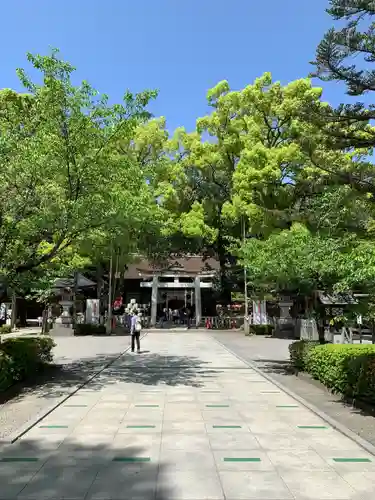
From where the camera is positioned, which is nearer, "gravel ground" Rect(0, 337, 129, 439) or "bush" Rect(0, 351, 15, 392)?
"gravel ground" Rect(0, 337, 129, 439)

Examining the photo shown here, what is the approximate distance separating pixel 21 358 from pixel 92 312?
20674 millimetres

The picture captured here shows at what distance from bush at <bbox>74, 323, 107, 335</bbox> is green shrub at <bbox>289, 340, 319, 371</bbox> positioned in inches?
691

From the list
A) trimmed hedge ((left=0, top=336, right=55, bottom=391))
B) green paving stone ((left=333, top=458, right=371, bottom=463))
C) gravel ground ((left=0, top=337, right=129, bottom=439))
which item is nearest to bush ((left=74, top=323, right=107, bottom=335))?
gravel ground ((left=0, top=337, right=129, bottom=439))

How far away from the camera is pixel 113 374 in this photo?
13023 millimetres

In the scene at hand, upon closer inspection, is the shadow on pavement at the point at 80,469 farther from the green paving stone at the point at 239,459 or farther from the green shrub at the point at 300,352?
the green shrub at the point at 300,352

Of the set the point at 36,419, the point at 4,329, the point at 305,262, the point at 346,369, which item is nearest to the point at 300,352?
the point at 305,262

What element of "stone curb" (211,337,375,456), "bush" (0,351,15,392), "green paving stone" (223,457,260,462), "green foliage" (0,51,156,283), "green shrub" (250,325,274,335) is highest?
"green foliage" (0,51,156,283)

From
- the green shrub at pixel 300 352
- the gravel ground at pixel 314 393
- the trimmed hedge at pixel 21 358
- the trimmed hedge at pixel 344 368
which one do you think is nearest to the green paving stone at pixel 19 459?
the trimmed hedge at pixel 21 358

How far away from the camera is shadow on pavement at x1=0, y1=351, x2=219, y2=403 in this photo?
10.7 m

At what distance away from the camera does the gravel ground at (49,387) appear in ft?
26.6

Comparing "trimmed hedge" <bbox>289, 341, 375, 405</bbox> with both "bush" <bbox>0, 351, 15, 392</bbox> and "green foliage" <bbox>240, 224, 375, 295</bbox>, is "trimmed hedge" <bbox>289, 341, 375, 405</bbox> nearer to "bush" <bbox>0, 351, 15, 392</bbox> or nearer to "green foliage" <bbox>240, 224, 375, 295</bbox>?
"green foliage" <bbox>240, 224, 375, 295</bbox>

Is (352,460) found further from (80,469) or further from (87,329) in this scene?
(87,329)

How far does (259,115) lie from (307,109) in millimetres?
24750

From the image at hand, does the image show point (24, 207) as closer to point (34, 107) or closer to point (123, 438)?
point (34, 107)
